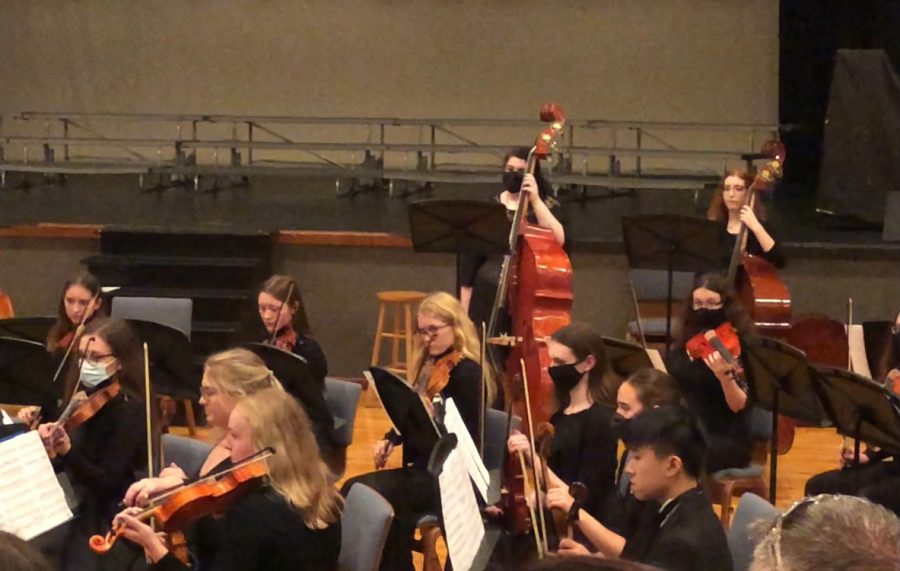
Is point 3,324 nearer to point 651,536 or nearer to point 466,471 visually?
point 466,471

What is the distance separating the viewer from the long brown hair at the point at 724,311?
17.7 feet

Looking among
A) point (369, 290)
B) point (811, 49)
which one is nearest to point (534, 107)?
point (811, 49)

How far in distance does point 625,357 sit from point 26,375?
2.26 meters

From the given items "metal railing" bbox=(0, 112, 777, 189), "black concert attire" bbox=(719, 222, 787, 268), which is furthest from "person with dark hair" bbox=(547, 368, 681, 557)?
"metal railing" bbox=(0, 112, 777, 189)

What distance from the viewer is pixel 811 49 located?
1048 centimetres

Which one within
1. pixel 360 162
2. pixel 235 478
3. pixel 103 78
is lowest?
pixel 235 478

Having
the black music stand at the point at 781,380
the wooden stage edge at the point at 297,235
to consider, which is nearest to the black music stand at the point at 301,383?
the black music stand at the point at 781,380

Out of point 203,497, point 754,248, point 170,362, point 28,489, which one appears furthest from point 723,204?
point 28,489

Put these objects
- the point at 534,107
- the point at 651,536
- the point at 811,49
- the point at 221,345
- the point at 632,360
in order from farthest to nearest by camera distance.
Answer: the point at 534,107
the point at 811,49
the point at 221,345
the point at 632,360
the point at 651,536

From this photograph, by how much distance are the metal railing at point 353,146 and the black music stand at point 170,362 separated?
4.67 meters

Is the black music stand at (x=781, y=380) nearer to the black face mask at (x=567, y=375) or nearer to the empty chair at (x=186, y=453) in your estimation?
the black face mask at (x=567, y=375)

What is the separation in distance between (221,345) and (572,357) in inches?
144

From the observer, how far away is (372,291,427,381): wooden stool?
7703 millimetres

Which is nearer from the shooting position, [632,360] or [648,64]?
[632,360]
